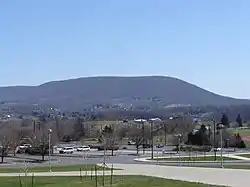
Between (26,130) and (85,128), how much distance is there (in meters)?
26.0

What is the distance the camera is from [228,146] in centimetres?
10500

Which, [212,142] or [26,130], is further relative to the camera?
[26,130]

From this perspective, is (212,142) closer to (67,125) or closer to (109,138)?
(109,138)

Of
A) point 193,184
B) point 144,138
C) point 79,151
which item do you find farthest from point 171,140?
point 193,184

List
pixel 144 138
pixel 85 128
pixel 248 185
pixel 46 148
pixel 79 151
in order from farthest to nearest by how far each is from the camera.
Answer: pixel 85 128 < pixel 144 138 < pixel 79 151 < pixel 46 148 < pixel 248 185

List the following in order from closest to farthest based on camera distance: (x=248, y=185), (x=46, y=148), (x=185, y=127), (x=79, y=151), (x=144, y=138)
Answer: (x=248, y=185)
(x=46, y=148)
(x=79, y=151)
(x=144, y=138)
(x=185, y=127)

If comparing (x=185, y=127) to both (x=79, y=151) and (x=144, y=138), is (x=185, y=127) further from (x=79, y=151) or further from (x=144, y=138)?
(x=79, y=151)

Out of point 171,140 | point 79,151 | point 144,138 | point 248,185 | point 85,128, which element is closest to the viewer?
point 248,185

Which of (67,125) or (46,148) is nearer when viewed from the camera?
(46,148)

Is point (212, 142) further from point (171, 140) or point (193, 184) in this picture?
point (193, 184)

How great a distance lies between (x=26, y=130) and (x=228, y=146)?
A: 44.7 meters

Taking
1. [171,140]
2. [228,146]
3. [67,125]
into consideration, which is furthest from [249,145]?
[67,125]

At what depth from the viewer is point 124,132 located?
138125mm

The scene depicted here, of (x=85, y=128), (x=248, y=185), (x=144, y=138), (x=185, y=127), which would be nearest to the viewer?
(x=248, y=185)
